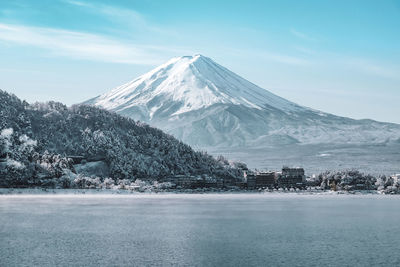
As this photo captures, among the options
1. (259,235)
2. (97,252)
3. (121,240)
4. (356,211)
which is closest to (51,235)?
(121,240)

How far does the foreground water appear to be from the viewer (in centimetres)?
7994

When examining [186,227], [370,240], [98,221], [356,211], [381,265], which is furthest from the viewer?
[356,211]

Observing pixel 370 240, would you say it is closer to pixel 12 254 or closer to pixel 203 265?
pixel 203 265

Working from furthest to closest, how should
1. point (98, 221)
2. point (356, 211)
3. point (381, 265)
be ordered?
point (356, 211) → point (98, 221) → point (381, 265)

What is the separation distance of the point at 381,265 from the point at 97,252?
34720 mm

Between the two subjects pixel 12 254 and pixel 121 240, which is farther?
pixel 121 240

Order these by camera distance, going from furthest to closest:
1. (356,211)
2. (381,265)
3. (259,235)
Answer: (356,211), (259,235), (381,265)

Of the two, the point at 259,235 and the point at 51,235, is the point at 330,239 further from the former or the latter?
the point at 51,235

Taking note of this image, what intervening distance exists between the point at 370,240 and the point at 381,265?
22106mm

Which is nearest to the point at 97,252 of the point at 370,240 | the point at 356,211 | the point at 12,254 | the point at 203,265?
the point at 12,254

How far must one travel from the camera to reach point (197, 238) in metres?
101

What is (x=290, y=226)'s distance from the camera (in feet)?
389

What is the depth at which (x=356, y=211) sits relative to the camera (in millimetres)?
157375

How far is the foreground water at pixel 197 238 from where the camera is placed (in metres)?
79.9
